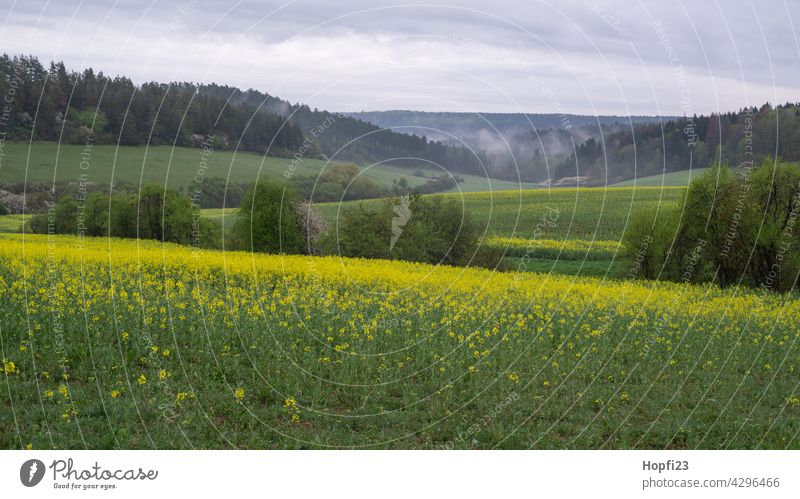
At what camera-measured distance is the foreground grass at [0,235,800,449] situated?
9.32 meters

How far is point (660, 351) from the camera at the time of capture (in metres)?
15.1

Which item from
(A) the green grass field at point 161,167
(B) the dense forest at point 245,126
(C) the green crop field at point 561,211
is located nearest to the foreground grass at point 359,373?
(B) the dense forest at point 245,126

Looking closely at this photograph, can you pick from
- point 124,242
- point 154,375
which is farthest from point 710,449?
point 124,242

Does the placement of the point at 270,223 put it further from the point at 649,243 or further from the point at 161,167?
the point at 649,243

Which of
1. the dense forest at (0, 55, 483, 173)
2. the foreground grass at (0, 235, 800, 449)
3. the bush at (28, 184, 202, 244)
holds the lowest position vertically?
the foreground grass at (0, 235, 800, 449)

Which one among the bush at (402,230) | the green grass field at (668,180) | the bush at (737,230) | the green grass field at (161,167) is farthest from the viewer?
the green grass field at (668,180)

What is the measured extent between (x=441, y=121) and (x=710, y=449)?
31.2 ft

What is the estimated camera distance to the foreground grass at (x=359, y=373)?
9320 millimetres

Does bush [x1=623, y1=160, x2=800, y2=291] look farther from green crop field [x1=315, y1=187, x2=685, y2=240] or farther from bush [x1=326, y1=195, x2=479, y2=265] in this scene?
green crop field [x1=315, y1=187, x2=685, y2=240]

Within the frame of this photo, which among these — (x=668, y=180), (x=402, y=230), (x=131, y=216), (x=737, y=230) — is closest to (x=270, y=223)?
(x=402, y=230)

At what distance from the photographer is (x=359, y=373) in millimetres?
11625

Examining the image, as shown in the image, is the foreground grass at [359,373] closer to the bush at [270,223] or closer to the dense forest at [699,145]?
the dense forest at [699,145]

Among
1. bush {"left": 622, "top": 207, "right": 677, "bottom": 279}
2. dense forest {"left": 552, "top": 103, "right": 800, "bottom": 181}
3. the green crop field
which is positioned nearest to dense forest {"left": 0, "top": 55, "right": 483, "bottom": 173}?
dense forest {"left": 552, "top": 103, "right": 800, "bottom": 181}

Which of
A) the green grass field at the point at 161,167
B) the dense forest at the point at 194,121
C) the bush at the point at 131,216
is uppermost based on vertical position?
the dense forest at the point at 194,121
